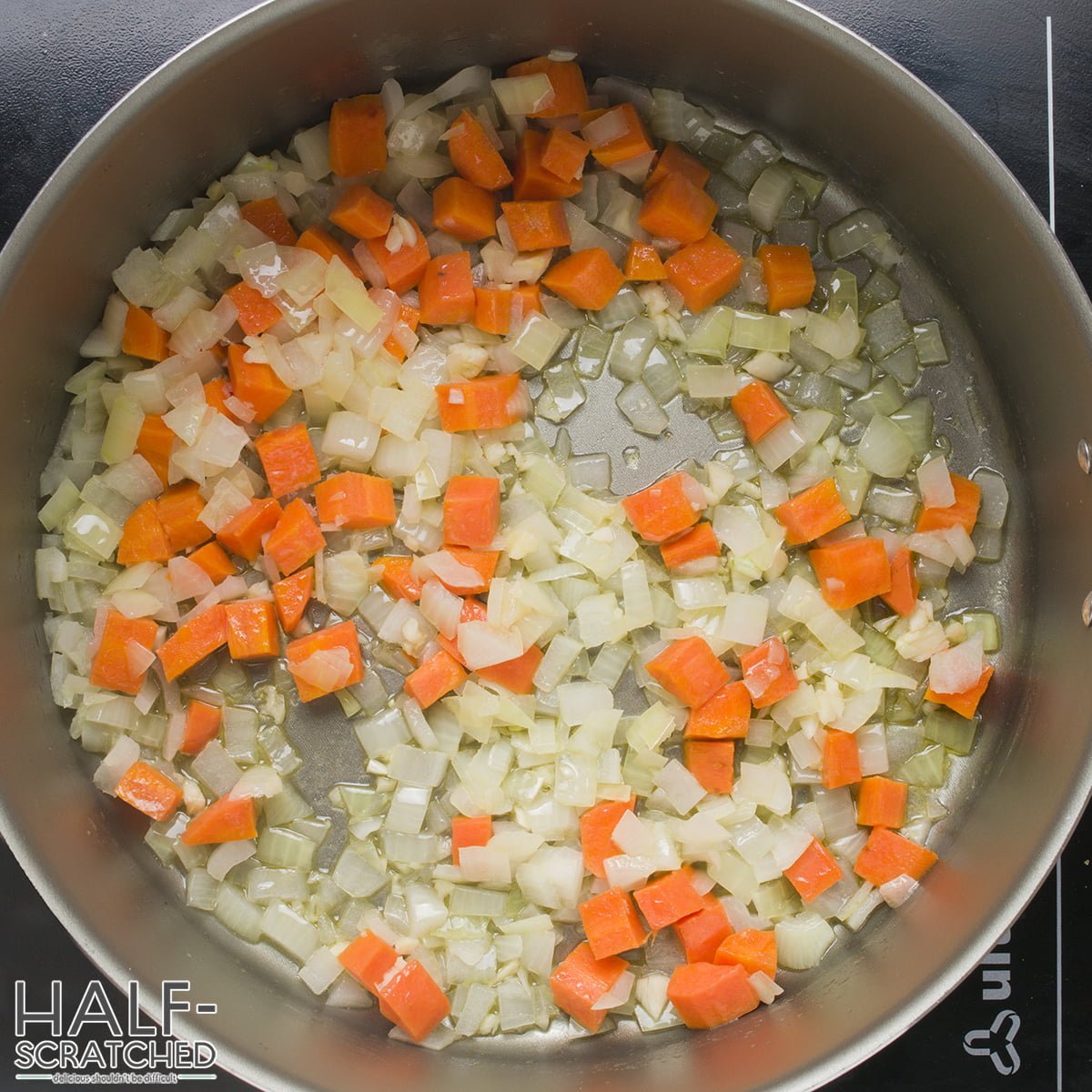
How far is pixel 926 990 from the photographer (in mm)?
1553

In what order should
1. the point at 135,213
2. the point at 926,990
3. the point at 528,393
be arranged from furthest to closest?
Answer: the point at 528,393, the point at 135,213, the point at 926,990

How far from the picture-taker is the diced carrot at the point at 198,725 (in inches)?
69.9

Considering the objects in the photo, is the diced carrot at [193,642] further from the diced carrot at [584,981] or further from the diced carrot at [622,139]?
the diced carrot at [622,139]

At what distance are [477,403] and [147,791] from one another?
2.88ft

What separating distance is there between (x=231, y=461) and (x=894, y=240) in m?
1.28

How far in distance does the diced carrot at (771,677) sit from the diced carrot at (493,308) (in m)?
0.74

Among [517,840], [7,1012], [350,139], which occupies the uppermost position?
[350,139]

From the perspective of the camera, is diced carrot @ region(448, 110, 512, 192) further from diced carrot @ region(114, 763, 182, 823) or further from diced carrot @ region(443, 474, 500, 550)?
diced carrot @ region(114, 763, 182, 823)

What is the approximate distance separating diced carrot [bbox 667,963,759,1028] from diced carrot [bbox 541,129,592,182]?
1392 millimetres

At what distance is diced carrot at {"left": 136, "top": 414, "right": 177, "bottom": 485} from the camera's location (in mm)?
1757

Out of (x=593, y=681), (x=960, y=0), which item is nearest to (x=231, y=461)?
(x=593, y=681)

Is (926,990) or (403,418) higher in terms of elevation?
(403,418)

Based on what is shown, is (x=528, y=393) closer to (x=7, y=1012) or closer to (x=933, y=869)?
(x=933, y=869)

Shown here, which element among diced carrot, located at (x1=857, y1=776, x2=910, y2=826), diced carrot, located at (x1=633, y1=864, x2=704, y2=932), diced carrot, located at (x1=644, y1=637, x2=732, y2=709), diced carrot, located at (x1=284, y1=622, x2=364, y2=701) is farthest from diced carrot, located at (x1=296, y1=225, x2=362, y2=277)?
diced carrot, located at (x1=857, y1=776, x2=910, y2=826)
